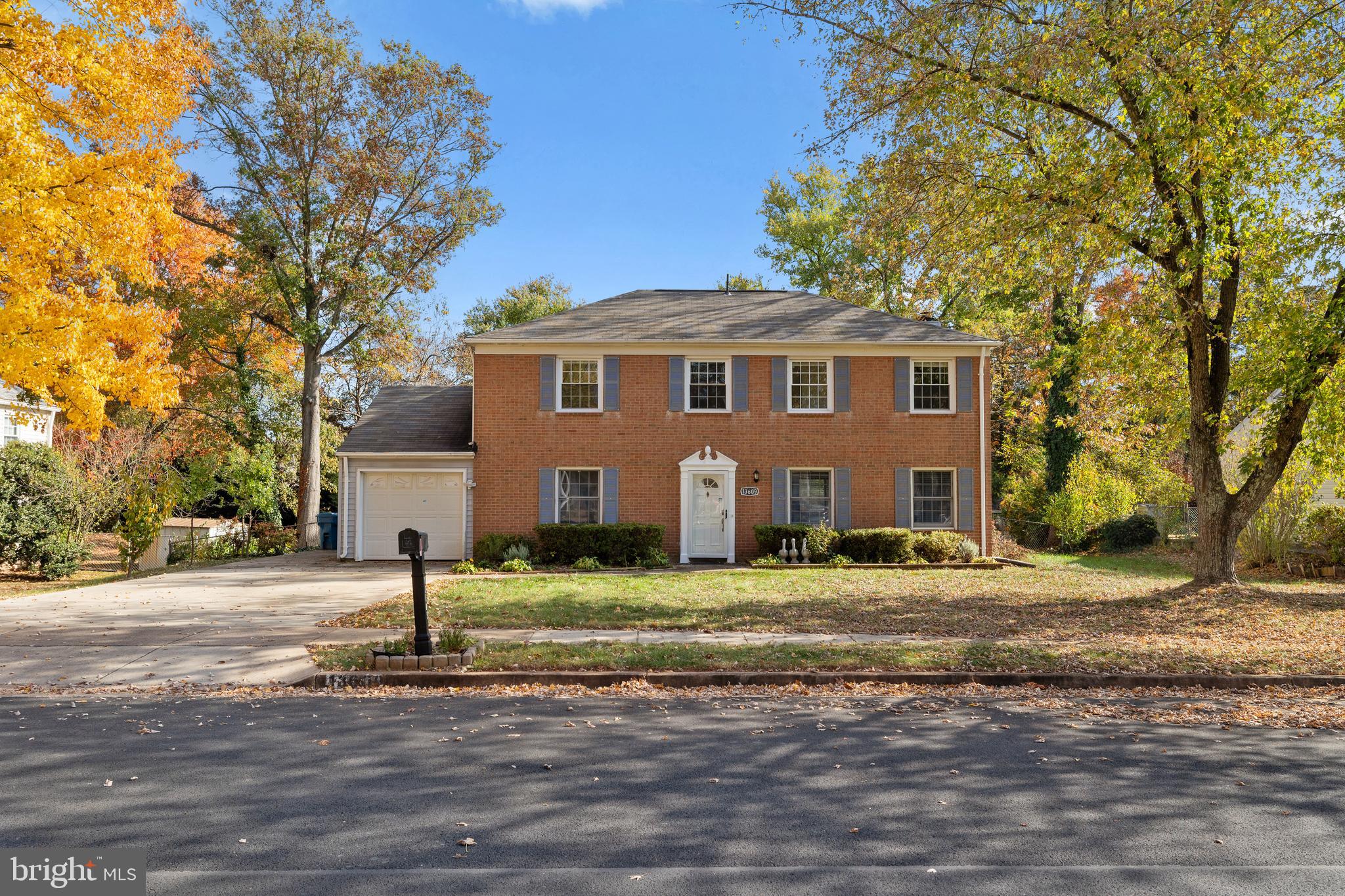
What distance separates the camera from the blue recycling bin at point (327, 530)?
2595cm

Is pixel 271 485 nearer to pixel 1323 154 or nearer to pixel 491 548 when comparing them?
pixel 491 548

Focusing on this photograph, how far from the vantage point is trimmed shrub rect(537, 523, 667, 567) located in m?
19.2

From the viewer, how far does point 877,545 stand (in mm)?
19344

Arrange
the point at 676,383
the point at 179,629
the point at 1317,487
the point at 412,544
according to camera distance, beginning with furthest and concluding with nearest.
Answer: the point at 676,383, the point at 1317,487, the point at 179,629, the point at 412,544

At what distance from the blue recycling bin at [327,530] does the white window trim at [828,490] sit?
14592 mm

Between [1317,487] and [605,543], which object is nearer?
[1317,487]

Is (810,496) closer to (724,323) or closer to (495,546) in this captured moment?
(724,323)

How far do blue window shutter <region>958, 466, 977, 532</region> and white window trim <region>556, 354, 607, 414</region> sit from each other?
918 centimetres

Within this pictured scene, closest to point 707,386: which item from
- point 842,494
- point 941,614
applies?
point 842,494

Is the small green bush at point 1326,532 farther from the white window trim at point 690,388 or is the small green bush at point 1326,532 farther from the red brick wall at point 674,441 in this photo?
the white window trim at point 690,388

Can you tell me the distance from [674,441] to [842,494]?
4.36 m

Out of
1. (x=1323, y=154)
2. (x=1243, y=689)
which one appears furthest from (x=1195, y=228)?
(x=1243, y=689)

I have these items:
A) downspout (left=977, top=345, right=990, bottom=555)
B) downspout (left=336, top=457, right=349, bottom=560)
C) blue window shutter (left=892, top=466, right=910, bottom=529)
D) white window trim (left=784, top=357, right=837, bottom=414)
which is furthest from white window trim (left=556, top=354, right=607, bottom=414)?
downspout (left=977, top=345, right=990, bottom=555)

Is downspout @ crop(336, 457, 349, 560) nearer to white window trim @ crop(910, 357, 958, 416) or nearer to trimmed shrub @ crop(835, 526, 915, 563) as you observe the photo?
trimmed shrub @ crop(835, 526, 915, 563)
